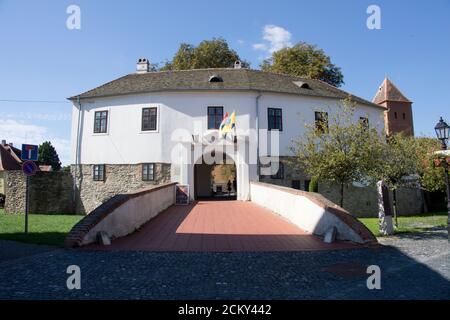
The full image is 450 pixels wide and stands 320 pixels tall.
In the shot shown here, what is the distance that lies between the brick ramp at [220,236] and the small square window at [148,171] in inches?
323

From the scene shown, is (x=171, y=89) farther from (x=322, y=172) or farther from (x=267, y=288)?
(x=267, y=288)

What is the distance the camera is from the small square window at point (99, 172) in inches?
891

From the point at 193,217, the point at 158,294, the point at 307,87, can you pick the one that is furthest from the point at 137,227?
the point at 307,87

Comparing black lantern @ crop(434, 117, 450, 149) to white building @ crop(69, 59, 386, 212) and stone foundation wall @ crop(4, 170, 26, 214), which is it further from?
A: stone foundation wall @ crop(4, 170, 26, 214)

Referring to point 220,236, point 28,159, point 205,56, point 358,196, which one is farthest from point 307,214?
point 205,56

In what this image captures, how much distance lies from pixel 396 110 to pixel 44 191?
40.9 metres

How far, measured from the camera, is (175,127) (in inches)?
854

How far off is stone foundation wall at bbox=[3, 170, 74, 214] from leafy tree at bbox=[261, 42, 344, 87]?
76.2ft

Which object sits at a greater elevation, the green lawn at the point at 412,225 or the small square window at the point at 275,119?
the small square window at the point at 275,119

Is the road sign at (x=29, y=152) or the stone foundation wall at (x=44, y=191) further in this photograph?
the stone foundation wall at (x=44, y=191)

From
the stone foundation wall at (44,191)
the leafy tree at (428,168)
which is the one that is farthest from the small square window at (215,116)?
the leafy tree at (428,168)

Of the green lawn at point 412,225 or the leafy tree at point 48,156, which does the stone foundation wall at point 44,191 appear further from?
the leafy tree at point 48,156

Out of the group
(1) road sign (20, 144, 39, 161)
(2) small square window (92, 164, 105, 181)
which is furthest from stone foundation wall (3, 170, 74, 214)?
(1) road sign (20, 144, 39, 161)

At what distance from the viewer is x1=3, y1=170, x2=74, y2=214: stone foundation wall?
2234 centimetres
